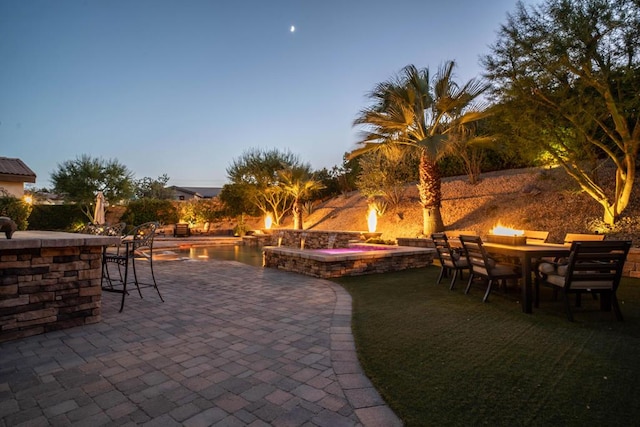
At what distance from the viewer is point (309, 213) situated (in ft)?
66.2

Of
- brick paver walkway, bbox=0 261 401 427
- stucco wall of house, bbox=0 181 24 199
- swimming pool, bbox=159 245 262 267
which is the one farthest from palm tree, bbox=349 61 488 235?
stucco wall of house, bbox=0 181 24 199

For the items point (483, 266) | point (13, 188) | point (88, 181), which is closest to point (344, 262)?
point (483, 266)

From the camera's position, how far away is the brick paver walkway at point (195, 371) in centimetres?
183

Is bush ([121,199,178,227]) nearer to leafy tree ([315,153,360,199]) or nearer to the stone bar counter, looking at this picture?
leafy tree ([315,153,360,199])

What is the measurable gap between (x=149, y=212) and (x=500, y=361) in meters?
21.4

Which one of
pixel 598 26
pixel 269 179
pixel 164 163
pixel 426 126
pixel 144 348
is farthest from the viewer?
pixel 164 163

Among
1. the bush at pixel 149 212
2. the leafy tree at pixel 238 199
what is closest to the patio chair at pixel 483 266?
the leafy tree at pixel 238 199

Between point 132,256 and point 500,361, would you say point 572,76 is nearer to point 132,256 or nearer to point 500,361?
point 500,361


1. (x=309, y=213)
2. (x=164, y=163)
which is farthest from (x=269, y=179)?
(x=164, y=163)

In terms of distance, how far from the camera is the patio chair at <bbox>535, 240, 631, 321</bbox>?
3369 millimetres

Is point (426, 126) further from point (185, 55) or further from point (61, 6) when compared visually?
point (61, 6)

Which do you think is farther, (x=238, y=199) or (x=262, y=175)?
(x=238, y=199)

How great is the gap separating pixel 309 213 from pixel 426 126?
11.5 meters

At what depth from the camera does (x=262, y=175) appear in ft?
65.4
